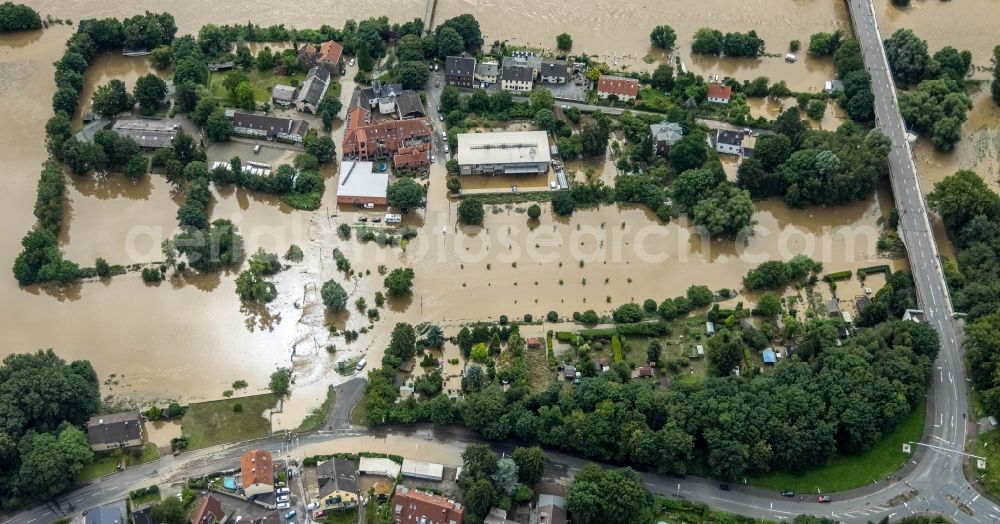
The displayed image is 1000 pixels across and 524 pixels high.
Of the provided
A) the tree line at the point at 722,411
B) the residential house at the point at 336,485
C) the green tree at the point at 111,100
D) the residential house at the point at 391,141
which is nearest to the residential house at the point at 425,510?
the residential house at the point at 336,485

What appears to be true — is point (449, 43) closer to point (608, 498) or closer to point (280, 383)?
point (280, 383)

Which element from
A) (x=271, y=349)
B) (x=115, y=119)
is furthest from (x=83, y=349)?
(x=115, y=119)

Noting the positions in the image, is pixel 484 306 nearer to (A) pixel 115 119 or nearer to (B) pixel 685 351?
(B) pixel 685 351

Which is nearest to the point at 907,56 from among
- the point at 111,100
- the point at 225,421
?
the point at 225,421

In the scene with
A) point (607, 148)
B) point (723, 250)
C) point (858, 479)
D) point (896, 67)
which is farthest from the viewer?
point (896, 67)

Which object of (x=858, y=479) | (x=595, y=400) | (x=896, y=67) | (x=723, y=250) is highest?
(x=896, y=67)

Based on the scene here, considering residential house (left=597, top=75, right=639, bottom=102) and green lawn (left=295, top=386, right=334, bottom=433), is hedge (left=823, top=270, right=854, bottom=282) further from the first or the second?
green lawn (left=295, top=386, right=334, bottom=433)
